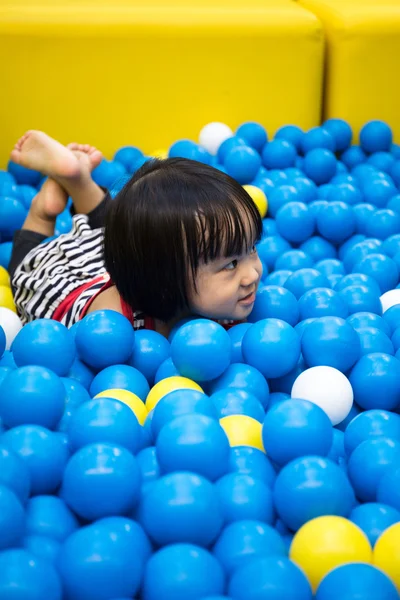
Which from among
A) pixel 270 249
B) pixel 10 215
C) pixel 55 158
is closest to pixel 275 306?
pixel 270 249

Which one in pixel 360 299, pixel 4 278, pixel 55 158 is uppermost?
pixel 55 158

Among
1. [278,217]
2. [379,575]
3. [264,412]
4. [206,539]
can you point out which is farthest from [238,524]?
[278,217]

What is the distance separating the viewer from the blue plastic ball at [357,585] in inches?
27.5

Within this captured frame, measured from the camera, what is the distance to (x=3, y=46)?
194cm

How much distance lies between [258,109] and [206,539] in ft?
4.97

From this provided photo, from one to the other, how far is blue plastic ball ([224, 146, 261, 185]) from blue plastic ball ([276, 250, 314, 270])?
13.1 inches

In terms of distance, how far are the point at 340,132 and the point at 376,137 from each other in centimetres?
9

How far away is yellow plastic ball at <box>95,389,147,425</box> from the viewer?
1.06 m

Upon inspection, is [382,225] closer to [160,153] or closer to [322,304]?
[322,304]

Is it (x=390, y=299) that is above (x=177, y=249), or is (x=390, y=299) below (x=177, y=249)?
below

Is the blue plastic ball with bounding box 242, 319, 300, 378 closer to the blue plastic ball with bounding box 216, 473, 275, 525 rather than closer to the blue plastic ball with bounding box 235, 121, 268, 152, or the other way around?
the blue plastic ball with bounding box 216, 473, 275, 525

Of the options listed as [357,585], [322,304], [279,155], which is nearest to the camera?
[357,585]

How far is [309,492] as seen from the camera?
2.77ft

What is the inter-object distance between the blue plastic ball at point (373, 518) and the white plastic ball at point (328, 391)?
21cm
